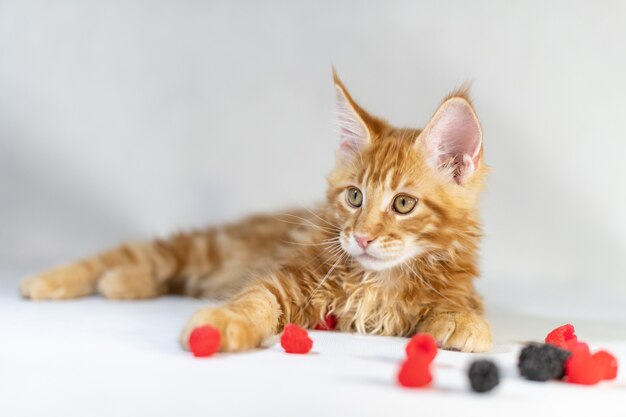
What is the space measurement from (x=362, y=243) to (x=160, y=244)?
1500 millimetres

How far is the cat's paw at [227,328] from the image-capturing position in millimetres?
2113

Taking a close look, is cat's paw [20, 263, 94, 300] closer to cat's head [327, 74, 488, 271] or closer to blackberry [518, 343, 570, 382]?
cat's head [327, 74, 488, 271]

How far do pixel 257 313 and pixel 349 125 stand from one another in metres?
0.82

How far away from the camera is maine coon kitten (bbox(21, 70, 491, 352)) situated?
2387mm

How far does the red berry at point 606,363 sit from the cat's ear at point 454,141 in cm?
78

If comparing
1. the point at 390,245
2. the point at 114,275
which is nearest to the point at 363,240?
the point at 390,245

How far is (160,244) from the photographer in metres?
3.60

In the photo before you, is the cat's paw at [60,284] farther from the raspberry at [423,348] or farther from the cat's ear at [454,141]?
the raspberry at [423,348]

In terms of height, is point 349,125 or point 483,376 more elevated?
point 349,125

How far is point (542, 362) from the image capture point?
1958 mm

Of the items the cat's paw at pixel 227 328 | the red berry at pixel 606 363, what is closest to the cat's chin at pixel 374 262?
the cat's paw at pixel 227 328

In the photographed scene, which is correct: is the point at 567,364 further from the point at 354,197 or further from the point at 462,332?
the point at 354,197

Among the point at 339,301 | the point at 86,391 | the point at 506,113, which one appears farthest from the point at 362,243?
the point at 506,113

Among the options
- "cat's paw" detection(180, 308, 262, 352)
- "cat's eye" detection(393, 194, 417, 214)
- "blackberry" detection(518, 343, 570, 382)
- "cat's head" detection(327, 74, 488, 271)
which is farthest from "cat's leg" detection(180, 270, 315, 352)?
"blackberry" detection(518, 343, 570, 382)
